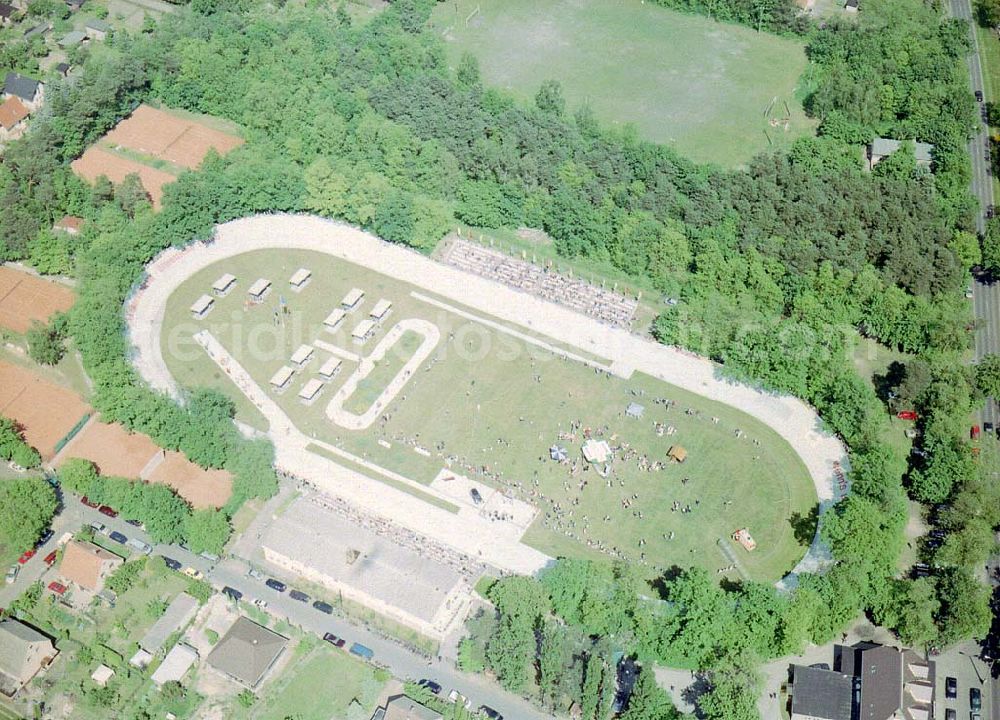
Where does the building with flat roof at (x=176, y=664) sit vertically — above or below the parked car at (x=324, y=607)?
above

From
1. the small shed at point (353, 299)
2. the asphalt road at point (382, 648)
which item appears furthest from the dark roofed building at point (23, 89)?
the asphalt road at point (382, 648)

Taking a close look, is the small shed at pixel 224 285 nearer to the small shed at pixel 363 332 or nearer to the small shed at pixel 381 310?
the small shed at pixel 363 332

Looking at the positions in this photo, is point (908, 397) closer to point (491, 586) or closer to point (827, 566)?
point (827, 566)

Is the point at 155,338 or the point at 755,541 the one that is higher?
the point at 155,338

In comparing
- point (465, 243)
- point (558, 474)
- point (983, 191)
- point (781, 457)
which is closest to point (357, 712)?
point (558, 474)

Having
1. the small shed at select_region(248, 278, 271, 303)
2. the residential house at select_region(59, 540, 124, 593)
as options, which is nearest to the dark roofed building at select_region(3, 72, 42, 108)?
the small shed at select_region(248, 278, 271, 303)

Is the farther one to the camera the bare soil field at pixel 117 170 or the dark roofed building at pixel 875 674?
the bare soil field at pixel 117 170

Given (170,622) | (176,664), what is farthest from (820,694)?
(170,622)
